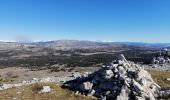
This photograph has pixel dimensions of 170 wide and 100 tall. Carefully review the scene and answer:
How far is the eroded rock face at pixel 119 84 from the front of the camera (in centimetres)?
3969

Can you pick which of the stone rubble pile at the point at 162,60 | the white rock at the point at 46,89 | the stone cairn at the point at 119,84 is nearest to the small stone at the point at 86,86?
the stone cairn at the point at 119,84

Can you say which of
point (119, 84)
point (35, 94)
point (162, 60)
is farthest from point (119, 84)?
point (162, 60)

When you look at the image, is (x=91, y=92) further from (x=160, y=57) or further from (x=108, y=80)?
(x=160, y=57)

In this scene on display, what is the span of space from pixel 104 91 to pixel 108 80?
187 cm

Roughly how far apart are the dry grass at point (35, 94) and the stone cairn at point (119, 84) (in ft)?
5.25

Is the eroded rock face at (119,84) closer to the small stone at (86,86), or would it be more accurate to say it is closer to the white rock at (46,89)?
the small stone at (86,86)

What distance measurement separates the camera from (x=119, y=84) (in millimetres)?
41781

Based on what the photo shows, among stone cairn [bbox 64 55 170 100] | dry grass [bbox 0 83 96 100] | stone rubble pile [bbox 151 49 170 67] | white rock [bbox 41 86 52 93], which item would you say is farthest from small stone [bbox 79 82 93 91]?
stone rubble pile [bbox 151 49 170 67]

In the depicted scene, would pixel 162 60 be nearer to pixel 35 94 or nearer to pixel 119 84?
pixel 119 84

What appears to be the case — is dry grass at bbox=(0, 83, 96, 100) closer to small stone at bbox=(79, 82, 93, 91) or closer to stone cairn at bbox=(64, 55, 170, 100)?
stone cairn at bbox=(64, 55, 170, 100)

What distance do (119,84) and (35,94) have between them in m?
13.1

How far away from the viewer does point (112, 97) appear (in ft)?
133

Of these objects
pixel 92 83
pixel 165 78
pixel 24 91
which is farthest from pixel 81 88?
pixel 165 78

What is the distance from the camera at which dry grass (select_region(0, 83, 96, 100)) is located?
42562 mm
